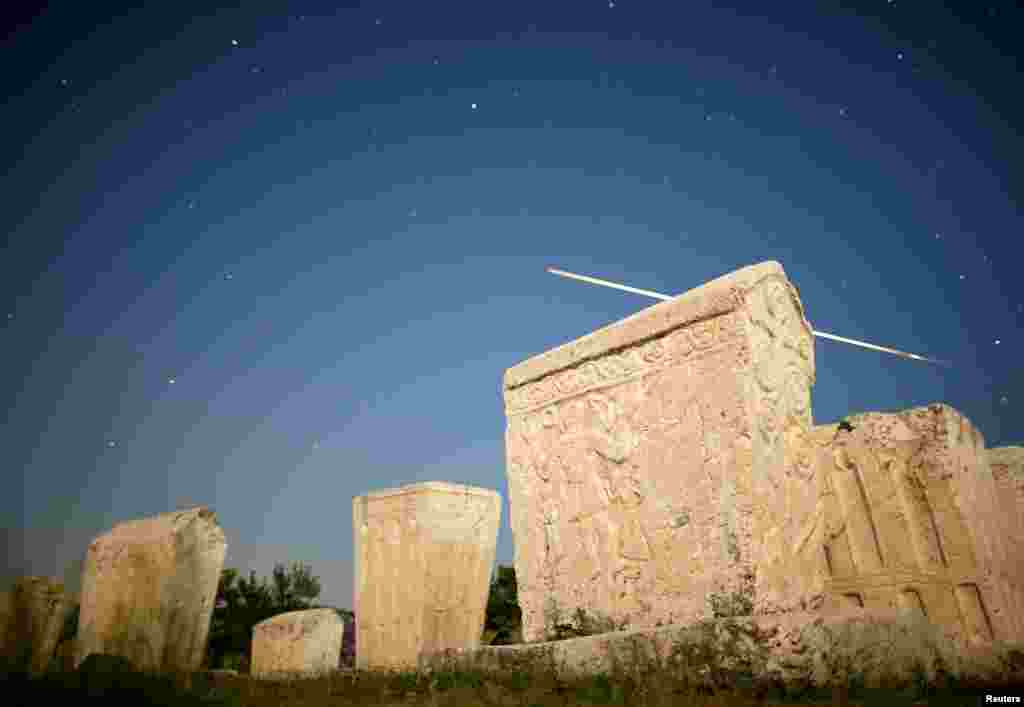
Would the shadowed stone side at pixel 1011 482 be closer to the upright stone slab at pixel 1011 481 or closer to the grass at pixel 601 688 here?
the upright stone slab at pixel 1011 481

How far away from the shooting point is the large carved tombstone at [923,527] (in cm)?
604

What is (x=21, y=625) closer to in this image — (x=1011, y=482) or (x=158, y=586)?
(x=158, y=586)

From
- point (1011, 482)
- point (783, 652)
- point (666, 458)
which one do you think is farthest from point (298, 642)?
point (1011, 482)

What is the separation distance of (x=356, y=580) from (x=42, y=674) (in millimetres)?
6131

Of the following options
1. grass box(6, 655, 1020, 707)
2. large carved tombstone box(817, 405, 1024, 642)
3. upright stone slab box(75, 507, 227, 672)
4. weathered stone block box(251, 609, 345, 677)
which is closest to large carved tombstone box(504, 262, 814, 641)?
grass box(6, 655, 1020, 707)

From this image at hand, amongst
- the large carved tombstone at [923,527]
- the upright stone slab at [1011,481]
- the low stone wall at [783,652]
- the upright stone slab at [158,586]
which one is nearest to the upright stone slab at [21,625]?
the low stone wall at [783,652]

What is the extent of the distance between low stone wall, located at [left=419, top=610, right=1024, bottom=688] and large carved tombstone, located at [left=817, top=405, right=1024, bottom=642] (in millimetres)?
2421

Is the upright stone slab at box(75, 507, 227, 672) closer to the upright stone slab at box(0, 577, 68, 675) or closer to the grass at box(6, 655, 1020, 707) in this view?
the grass at box(6, 655, 1020, 707)

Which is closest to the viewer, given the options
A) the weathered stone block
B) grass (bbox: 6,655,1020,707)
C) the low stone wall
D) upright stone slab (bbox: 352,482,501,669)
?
grass (bbox: 6,655,1020,707)

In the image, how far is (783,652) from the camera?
3.06 m

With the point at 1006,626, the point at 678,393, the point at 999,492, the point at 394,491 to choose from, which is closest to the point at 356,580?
the point at 394,491

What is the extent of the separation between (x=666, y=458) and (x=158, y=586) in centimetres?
565

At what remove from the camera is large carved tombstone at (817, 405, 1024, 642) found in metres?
6.04

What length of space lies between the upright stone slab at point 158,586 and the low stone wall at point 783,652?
4763mm
